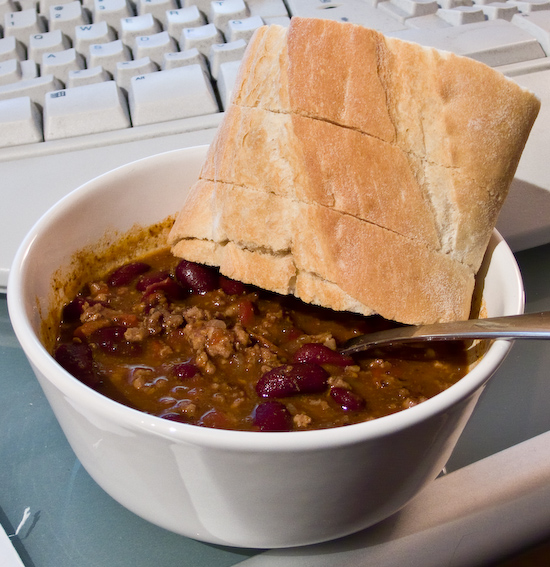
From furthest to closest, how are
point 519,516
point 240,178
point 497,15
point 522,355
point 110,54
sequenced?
point 497,15 < point 110,54 < point 522,355 < point 240,178 < point 519,516

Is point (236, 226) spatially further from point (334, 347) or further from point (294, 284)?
point (334, 347)

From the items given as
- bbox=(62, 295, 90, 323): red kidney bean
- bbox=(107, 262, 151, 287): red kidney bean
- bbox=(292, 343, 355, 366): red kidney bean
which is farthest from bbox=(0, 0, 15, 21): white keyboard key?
bbox=(292, 343, 355, 366): red kidney bean

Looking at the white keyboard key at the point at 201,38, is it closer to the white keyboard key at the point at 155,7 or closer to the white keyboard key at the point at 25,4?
the white keyboard key at the point at 155,7

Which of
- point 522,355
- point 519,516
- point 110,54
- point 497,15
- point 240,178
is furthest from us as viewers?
point 497,15

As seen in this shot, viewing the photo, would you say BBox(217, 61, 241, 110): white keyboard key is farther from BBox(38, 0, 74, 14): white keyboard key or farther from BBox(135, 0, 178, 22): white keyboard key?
BBox(38, 0, 74, 14): white keyboard key

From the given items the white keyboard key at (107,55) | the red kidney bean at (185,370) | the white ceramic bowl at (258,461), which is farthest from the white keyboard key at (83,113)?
the red kidney bean at (185,370)

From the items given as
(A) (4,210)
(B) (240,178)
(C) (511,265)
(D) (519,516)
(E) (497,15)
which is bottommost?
(D) (519,516)

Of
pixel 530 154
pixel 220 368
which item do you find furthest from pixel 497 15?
pixel 220 368
